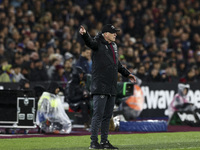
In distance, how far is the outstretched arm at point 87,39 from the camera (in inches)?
405

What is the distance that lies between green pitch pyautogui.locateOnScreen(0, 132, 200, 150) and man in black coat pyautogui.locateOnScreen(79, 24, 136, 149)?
0.53 meters

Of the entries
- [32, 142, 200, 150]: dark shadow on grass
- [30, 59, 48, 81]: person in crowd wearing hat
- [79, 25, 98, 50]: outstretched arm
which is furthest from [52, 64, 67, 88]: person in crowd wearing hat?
[79, 25, 98, 50]: outstretched arm

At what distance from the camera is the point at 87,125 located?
16938 millimetres

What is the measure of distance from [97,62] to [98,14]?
1517 centimetres

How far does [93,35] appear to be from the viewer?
23.7 m

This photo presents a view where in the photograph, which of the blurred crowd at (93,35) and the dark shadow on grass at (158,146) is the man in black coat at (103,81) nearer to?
the dark shadow on grass at (158,146)

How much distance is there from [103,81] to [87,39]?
→ 2.88ft

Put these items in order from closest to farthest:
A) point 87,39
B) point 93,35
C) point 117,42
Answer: point 87,39
point 93,35
point 117,42

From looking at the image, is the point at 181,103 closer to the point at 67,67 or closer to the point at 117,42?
the point at 67,67

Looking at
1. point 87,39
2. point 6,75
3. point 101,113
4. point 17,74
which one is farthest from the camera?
point 17,74

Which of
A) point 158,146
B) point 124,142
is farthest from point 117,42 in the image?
point 158,146

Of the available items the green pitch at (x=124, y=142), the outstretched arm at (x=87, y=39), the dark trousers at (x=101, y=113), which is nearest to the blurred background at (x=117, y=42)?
the green pitch at (x=124, y=142)

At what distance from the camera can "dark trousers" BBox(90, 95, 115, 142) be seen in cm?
1070

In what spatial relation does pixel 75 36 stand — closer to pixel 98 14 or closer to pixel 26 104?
pixel 98 14
